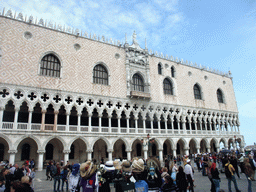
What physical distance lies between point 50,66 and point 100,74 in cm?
515

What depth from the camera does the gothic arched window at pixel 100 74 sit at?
20406 millimetres

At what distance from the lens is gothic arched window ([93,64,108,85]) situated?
2041 cm

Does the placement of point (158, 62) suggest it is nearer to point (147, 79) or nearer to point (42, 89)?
point (147, 79)

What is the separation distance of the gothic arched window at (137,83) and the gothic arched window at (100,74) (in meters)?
3.63

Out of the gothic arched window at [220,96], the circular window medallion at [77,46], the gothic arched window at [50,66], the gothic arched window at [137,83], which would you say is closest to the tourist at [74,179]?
the gothic arched window at [50,66]

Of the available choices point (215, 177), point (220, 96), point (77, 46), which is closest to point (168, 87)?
point (220, 96)

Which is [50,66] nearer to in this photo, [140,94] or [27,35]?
[27,35]

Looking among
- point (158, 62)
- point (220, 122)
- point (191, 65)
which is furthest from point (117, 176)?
point (220, 122)

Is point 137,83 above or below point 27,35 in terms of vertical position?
below

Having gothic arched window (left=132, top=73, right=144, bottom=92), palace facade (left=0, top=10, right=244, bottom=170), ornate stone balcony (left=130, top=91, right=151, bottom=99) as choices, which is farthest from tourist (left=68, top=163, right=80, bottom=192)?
gothic arched window (left=132, top=73, right=144, bottom=92)

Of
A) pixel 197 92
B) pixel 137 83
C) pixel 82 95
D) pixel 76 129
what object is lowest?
pixel 76 129

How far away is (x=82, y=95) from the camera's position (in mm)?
18672

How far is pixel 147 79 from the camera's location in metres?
23.3

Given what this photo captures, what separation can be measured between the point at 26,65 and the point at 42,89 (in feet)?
8.13
